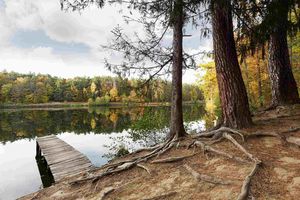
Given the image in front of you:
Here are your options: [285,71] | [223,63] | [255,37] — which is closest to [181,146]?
[223,63]

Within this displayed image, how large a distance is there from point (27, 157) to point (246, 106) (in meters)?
15.0

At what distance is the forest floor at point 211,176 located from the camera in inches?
156

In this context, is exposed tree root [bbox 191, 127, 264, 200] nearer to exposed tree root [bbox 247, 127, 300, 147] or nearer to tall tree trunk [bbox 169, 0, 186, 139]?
exposed tree root [bbox 247, 127, 300, 147]

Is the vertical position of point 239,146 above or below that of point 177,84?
below

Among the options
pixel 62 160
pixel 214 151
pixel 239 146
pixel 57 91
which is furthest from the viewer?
pixel 57 91

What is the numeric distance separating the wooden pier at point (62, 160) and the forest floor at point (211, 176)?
2983 millimetres

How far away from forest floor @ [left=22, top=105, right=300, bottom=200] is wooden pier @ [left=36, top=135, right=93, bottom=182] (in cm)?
298

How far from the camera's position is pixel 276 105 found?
9078 millimetres

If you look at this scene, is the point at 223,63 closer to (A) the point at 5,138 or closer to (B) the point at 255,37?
(B) the point at 255,37

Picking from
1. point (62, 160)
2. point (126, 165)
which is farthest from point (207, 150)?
point (62, 160)

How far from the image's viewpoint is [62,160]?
11758 mm

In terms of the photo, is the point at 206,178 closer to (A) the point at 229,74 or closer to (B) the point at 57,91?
(A) the point at 229,74

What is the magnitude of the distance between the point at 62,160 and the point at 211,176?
29.0ft

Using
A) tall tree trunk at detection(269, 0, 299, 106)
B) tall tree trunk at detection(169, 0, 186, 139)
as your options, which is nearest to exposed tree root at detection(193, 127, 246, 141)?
tall tree trunk at detection(169, 0, 186, 139)
